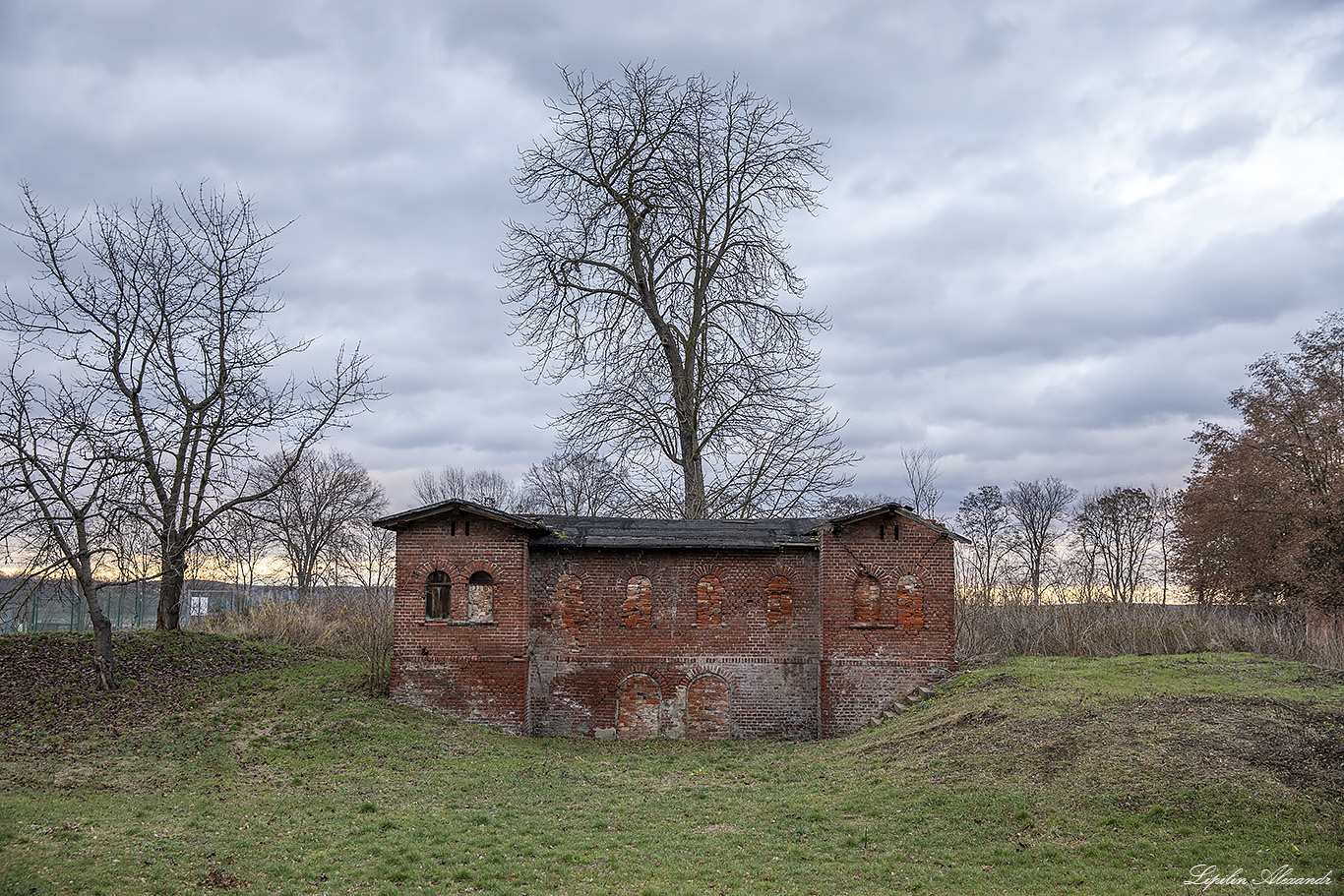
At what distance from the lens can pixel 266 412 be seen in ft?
59.9

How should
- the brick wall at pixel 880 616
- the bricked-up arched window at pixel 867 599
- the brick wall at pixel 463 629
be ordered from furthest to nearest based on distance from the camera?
1. the bricked-up arched window at pixel 867 599
2. the brick wall at pixel 880 616
3. the brick wall at pixel 463 629

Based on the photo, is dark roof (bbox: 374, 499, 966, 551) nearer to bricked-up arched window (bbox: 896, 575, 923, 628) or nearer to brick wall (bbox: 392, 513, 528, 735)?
brick wall (bbox: 392, 513, 528, 735)

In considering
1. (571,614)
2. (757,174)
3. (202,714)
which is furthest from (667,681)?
(757,174)

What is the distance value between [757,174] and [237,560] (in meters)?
18.0

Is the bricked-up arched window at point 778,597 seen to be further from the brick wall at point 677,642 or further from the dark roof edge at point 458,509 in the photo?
the dark roof edge at point 458,509

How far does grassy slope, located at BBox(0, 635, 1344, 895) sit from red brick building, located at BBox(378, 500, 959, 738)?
116 centimetres

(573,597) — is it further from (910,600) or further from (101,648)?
(101,648)

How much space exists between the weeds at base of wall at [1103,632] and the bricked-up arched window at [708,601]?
5459 millimetres

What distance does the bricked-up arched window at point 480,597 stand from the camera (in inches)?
660

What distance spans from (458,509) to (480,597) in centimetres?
172

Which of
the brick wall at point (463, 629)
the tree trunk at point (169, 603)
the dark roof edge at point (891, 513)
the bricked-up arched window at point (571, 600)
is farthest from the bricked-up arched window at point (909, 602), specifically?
the tree trunk at point (169, 603)

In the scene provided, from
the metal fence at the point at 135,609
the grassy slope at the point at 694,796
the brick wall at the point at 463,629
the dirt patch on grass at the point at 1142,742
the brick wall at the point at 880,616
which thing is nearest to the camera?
the grassy slope at the point at 694,796

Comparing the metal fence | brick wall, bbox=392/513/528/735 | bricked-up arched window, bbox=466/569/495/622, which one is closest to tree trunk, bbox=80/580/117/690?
brick wall, bbox=392/513/528/735

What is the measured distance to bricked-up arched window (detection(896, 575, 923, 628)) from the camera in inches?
675
